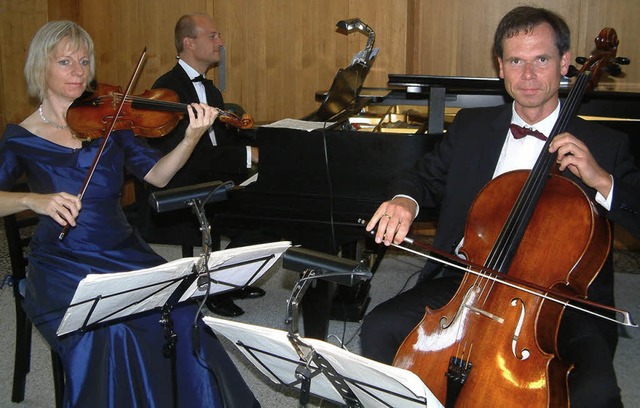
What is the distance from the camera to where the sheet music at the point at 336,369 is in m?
1.39

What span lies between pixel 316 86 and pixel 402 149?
238 centimetres

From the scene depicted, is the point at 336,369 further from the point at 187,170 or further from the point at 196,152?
the point at 196,152

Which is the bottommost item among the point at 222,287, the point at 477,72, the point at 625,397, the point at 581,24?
the point at 625,397

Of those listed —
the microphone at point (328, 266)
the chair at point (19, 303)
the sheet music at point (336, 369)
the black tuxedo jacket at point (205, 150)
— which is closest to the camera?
the sheet music at point (336, 369)

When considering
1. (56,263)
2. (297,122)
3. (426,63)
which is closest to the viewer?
(56,263)

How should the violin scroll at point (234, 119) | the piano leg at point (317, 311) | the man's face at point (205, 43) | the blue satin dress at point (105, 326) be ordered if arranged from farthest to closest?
the man's face at point (205, 43)
the piano leg at point (317, 311)
the violin scroll at point (234, 119)
the blue satin dress at point (105, 326)

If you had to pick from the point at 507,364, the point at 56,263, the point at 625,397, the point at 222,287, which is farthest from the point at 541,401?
the point at 56,263

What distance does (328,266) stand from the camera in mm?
1630

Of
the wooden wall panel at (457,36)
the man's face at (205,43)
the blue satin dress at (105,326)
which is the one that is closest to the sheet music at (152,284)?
the blue satin dress at (105,326)

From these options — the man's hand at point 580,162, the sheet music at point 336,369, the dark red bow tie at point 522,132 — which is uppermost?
Result: the dark red bow tie at point 522,132

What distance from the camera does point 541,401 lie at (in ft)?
5.47

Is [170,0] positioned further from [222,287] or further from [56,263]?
[222,287]

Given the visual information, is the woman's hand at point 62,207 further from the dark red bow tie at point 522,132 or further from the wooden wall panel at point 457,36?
the wooden wall panel at point 457,36

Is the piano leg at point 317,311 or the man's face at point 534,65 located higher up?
the man's face at point 534,65
